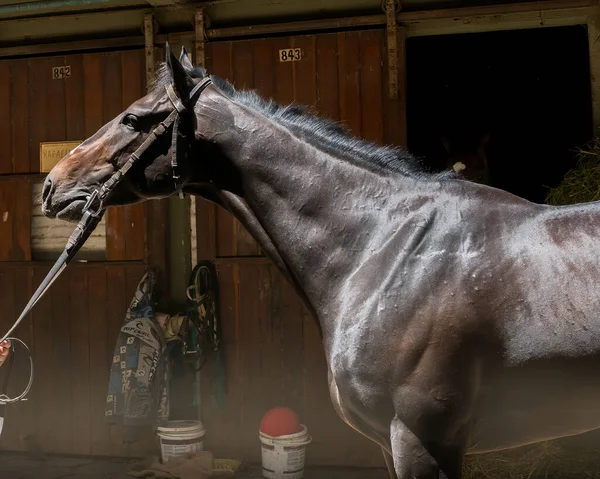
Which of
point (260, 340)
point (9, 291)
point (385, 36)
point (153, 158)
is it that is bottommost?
point (260, 340)

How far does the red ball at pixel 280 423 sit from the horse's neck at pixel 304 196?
215 centimetres

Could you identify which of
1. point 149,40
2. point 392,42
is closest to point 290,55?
point 392,42

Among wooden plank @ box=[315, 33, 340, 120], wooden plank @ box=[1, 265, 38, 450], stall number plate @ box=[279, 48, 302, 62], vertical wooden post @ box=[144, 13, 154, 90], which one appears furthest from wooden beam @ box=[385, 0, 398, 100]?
wooden plank @ box=[1, 265, 38, 450]

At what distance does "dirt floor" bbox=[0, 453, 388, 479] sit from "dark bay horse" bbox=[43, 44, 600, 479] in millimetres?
2212

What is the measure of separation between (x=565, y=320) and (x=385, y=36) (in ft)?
10.1

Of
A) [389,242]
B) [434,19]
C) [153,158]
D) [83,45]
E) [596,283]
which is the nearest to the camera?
[596,283]

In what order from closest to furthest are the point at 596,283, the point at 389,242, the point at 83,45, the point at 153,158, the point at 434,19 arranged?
the point at 596,283 → the point at 389,242 → the point at 153,158 → the point at 434,19 → the point at 83,45

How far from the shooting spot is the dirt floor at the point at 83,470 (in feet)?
15.0

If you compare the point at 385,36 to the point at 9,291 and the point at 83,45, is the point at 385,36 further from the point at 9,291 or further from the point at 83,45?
the point at 9,291

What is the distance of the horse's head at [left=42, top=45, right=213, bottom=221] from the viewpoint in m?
2.45

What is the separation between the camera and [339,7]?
4.77 m

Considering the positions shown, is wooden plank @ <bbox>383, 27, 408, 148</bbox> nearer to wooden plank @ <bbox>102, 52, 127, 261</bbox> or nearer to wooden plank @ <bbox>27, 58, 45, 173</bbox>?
wooden plank @ <bbox>102, 52, 127, 261</bbox>

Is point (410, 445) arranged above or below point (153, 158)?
below

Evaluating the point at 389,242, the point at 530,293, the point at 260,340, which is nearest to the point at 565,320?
the point at 530,293
